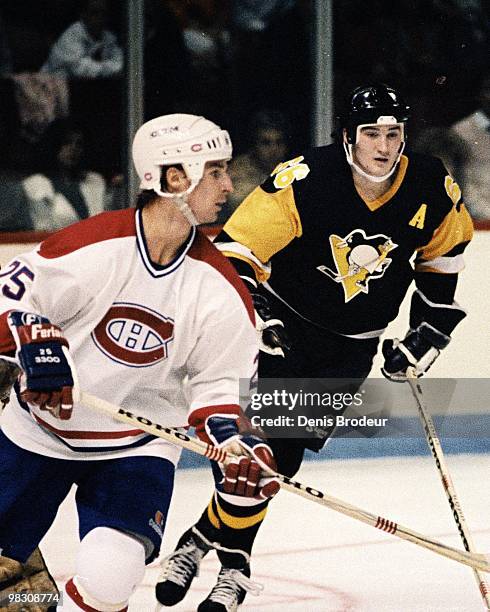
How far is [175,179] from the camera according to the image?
247 centimetres

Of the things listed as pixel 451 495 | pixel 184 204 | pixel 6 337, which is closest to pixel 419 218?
pixel 451 495

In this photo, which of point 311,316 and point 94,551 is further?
point 311,316

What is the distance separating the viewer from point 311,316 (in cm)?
330

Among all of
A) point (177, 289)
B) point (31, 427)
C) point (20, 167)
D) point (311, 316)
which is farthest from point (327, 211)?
point (20, 167)

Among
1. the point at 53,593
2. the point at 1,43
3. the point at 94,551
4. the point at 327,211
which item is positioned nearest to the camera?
the point at 94,551

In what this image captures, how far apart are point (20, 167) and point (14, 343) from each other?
6.13 feet

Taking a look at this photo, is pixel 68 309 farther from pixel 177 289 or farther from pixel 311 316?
pixel 311 316

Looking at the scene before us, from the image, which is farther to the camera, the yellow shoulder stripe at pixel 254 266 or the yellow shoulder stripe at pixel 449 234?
the yellow shoulder stripe at pixel 449 234

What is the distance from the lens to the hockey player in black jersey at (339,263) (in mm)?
3041

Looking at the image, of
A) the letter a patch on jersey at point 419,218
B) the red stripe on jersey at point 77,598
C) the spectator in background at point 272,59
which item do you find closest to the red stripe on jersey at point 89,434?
the red stripe on jersey at point 77,598

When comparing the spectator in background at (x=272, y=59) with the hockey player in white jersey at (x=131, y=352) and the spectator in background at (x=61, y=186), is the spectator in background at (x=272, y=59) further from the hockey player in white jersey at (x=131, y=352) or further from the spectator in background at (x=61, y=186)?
the hockey player in white jersey at (x=131, y=352)

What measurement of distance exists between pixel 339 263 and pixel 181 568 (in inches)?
29.6

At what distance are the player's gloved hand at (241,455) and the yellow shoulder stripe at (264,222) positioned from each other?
0.68 meters

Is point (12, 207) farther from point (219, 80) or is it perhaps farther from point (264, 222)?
point (264, 222)
